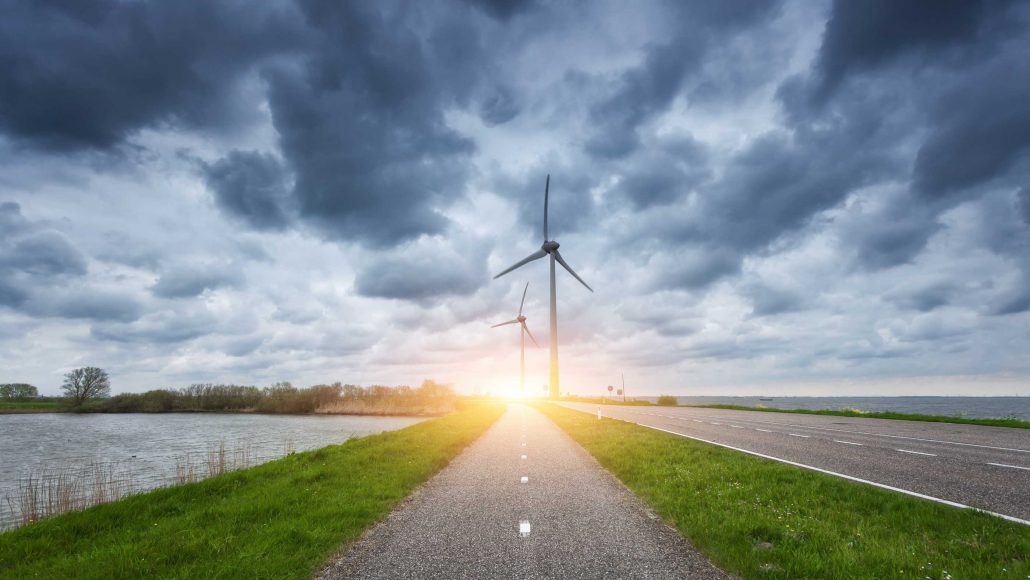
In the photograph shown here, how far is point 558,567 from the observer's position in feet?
20.6

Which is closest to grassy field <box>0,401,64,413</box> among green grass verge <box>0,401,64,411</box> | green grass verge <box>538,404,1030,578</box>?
green grass verge <box>0,401,64,411</box>

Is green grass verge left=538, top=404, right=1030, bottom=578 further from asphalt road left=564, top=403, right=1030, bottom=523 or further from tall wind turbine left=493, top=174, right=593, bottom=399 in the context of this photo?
tall wind turbine left=493, top=174, right=593, bottom=399

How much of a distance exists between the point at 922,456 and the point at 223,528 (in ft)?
59.7

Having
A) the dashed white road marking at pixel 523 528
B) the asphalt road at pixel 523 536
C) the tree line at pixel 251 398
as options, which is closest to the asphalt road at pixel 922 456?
the asphalt road at pixel 523 536

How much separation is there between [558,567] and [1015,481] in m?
11.1

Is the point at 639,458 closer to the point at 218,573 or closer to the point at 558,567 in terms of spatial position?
the point at 558,567

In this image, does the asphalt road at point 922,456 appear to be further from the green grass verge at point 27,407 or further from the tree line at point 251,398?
the green grass verge at point 27,407

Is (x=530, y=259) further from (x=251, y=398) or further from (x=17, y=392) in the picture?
(x=17, y=392)

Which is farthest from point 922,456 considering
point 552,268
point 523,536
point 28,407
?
point 28,407

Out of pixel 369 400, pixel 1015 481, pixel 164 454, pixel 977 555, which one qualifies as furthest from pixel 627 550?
pixel 369 400

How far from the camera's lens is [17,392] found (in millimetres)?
128375

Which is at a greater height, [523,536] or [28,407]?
[523,536]

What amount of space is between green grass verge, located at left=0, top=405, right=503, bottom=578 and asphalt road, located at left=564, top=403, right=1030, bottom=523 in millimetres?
11138

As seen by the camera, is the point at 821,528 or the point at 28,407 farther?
the point at 28,407
